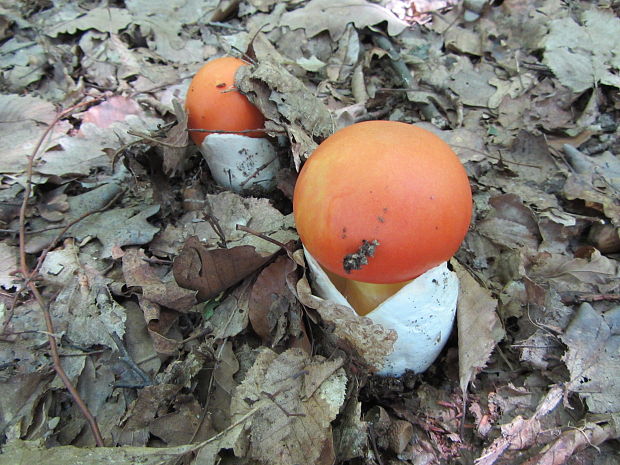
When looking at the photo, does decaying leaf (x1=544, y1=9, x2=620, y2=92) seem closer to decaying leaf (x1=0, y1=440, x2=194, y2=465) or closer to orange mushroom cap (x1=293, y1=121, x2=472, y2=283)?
orange mushroom cap (x1=293, y1=121, x2=472, y2=283)

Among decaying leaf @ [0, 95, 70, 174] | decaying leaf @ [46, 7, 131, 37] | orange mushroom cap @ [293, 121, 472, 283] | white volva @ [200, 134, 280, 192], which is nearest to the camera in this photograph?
orange mushroom cap @ [293, 121, 472, 283]

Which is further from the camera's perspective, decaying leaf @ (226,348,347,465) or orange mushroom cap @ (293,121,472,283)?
decaying leaf @ (226,348,347,465)

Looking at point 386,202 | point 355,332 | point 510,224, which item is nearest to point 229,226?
point 355,332

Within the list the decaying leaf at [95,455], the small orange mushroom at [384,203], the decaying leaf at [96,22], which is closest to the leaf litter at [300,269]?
the decaying leaf at [95,455]

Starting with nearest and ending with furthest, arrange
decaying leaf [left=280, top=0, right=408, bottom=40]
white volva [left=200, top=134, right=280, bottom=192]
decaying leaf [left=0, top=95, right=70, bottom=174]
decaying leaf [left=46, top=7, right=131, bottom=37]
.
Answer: white volva [left=200, top=134, right=280, bottom=192]
decaying leaf [left=0, top=95, right=70, bottom=174]
decaying leaf [left=280, top=0, right=408, bottom=40]
decaying leaf [left=46, top=7, right=131, bottom=37]

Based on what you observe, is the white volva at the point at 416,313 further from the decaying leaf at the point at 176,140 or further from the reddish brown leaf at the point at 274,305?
the decaying leaf at the point at 176,140

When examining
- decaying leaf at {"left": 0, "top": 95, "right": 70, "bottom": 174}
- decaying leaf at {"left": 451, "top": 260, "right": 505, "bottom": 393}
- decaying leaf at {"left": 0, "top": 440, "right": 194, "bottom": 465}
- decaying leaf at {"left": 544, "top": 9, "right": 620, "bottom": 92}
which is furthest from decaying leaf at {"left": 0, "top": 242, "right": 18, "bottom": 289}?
decaying leaf at {"left": 544, "top": 9, "right": 620, "bottom": 92}
